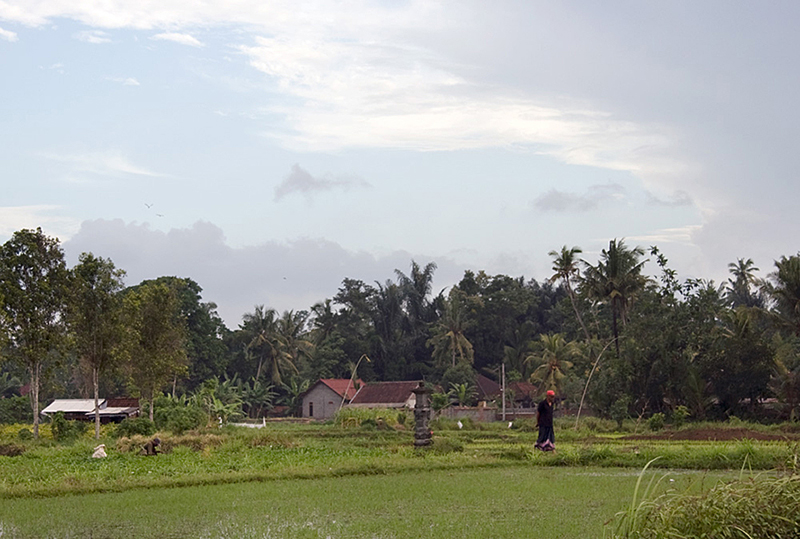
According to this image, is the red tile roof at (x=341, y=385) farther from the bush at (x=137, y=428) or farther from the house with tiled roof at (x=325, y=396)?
the bush at (x=137, y=428)

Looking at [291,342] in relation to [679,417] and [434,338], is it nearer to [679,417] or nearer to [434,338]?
[434,338]

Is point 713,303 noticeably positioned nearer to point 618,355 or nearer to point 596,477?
point 618,355

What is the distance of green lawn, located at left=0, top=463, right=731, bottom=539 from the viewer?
30.9ft

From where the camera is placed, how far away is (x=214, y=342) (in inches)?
2525

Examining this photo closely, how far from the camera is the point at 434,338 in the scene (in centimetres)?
6562

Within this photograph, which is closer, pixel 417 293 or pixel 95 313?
pixel 95 313

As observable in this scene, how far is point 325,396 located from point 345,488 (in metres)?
48.0

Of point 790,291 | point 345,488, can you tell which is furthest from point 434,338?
point 345,488

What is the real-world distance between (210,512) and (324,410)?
50515 millimetres

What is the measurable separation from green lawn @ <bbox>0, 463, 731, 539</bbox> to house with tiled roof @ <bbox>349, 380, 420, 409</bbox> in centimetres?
3972

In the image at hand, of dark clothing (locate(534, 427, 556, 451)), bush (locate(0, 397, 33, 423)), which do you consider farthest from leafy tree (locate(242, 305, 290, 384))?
dark clothing (locate(534, 427, 556, 451))

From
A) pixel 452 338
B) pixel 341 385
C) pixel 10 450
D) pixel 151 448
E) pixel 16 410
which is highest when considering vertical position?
pixel 452 338

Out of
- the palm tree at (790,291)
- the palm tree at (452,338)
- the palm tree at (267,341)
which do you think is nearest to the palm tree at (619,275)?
the palm tree at (790,291)

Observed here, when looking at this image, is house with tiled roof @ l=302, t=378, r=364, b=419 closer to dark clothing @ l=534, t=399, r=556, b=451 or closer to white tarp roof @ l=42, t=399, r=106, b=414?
white tarp roof @ l=42, t=399, r=106, b=414
